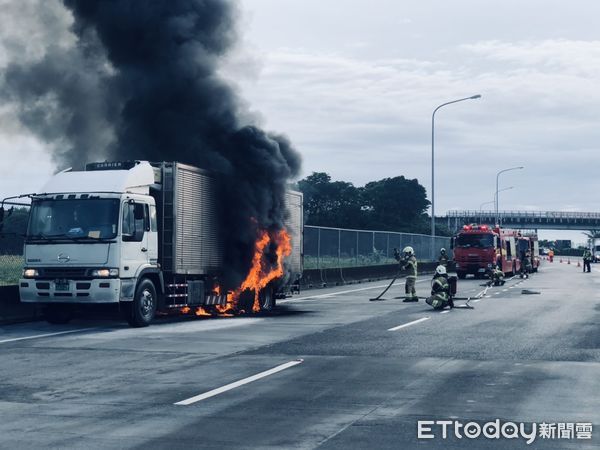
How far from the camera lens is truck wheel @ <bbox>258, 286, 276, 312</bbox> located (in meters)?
22.6

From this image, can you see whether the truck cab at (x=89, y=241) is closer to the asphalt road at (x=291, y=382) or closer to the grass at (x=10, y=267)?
the asphalt road at (x=291, y=382)

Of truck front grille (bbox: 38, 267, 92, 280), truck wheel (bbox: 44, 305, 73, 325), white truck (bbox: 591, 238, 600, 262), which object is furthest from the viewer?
white truck (bbox: 591, 238, 600, 262)

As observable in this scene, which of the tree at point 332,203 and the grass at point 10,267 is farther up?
the tree at point 332,203

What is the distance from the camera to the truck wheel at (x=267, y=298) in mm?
22578

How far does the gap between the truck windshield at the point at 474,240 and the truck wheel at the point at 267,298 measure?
89.1ft

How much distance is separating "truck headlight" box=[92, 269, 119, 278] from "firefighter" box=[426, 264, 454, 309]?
890cm

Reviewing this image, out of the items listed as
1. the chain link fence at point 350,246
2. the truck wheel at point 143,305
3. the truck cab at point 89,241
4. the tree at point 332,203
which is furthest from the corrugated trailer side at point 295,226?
the tree at point 332,203

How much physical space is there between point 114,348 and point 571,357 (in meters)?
6.83

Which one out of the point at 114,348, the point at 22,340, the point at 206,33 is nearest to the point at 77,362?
the point at 114,348

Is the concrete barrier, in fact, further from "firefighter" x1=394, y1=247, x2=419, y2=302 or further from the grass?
the grass

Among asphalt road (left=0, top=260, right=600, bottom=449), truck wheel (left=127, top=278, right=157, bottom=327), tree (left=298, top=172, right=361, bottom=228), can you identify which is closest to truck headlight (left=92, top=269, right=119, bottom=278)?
truck wheel (left=127, top=278, right=157, bottom=327)

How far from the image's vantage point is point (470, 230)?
49625mm

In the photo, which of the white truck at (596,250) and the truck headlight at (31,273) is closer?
the truck headlight at (31,273)

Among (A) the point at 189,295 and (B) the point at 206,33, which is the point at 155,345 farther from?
(B) the point at 206,33
